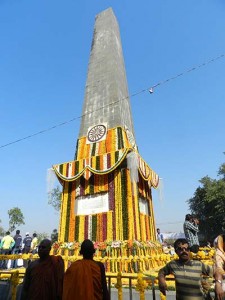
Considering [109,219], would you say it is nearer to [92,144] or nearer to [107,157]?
[107,157]

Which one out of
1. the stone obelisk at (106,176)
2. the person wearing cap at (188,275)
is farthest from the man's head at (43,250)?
the stone obelisk at (106,176)

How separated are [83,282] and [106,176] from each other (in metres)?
9.05

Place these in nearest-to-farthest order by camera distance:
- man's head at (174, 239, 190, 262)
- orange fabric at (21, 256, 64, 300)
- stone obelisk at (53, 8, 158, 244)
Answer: man's head at (174, 239, 190, 262)
orange fabric at (21, 256, 64, 300)
stone obelisk at (53, 8, 158, 244)

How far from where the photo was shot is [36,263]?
3.89m

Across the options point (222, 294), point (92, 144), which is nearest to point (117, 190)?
point (92, 144)

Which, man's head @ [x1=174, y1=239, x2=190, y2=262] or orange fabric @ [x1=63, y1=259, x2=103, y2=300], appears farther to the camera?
man's head @ [x1=174, y1=239, x2=190, y2=262]

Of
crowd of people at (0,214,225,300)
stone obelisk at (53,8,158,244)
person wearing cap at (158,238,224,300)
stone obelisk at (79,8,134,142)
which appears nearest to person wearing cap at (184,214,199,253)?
stone obelisk at (53,8,158,244)

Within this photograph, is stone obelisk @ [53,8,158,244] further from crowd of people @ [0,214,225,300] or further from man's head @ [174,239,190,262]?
man's head @ [174,239,190,262]

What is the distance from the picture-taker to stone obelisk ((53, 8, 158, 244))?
11.3 meters

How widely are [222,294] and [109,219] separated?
864 cm

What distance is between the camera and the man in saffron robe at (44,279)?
11.7 ft

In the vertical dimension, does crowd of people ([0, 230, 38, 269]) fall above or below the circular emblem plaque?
below

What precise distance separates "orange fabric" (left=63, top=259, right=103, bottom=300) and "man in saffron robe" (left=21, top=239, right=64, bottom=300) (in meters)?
0.48

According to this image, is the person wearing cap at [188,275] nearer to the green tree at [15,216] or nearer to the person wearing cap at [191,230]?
the person wearing cap at [191,230]
